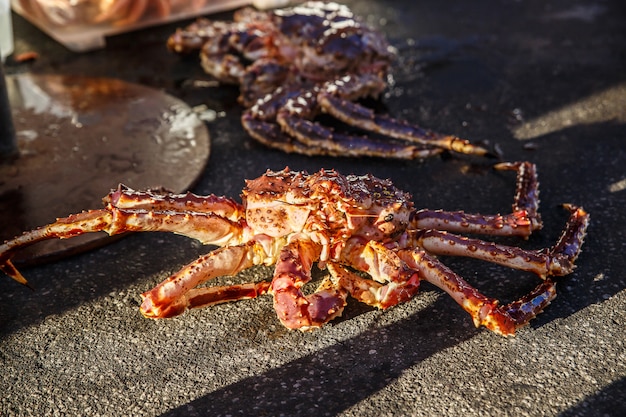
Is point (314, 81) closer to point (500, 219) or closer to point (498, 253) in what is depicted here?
point (500, 219)

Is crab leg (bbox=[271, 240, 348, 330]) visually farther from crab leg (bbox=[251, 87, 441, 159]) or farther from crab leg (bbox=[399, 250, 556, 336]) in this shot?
crab leg (bbox=[251, 87, 441, 159])

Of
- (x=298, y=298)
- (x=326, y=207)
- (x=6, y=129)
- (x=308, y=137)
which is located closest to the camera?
(x=298, y=298)

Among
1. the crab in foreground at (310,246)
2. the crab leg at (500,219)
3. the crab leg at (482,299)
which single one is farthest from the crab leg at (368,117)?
the crab leg at (482,299)

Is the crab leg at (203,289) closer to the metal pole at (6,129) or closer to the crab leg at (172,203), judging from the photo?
the crab leg at (172,203)

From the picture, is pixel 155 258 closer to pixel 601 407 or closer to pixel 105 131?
pixel 105 131

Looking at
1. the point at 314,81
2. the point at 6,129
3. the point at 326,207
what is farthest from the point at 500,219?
the point at 6,129

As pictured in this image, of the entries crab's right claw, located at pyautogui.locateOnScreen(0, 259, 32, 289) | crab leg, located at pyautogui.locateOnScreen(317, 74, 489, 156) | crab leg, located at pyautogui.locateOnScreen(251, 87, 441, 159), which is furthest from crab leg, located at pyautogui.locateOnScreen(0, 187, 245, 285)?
crab leg, located at pyautogui.locateOnScreen(317, 74, 489, 156)
